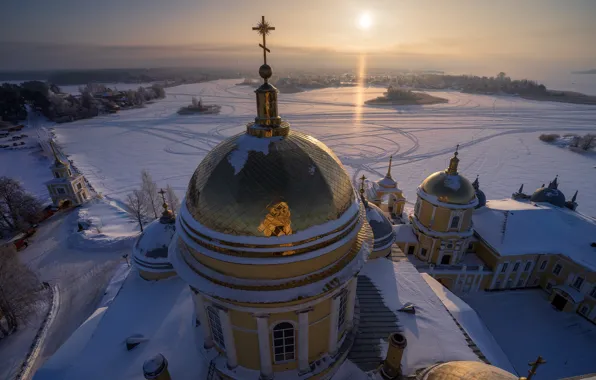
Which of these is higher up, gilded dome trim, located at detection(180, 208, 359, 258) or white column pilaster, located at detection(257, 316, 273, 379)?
gilded dome trim, located at detection(180, 208, 359, 258)

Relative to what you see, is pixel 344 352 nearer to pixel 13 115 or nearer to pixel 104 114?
pixel 104 114

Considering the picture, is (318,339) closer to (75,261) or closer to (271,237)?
(271,237)

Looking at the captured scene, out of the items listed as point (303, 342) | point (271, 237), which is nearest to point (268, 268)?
point (271, 237)

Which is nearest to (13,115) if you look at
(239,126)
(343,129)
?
(239,126)

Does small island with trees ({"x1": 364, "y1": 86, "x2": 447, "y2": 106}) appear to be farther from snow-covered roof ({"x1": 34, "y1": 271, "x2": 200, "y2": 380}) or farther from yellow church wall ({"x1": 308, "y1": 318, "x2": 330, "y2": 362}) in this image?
yellow church wall ({"x1": 308, "y1": 318, "x2": 330, "y2": 362})

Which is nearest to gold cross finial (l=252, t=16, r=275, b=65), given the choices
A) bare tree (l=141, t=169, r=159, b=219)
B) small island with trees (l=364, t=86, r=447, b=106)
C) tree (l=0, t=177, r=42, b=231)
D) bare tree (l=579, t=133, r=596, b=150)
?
bare tree (l=141, t=169, r=159, b=219)

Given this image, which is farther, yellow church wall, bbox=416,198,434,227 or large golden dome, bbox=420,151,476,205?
yellow church wall, bbox=416,198,434,227
